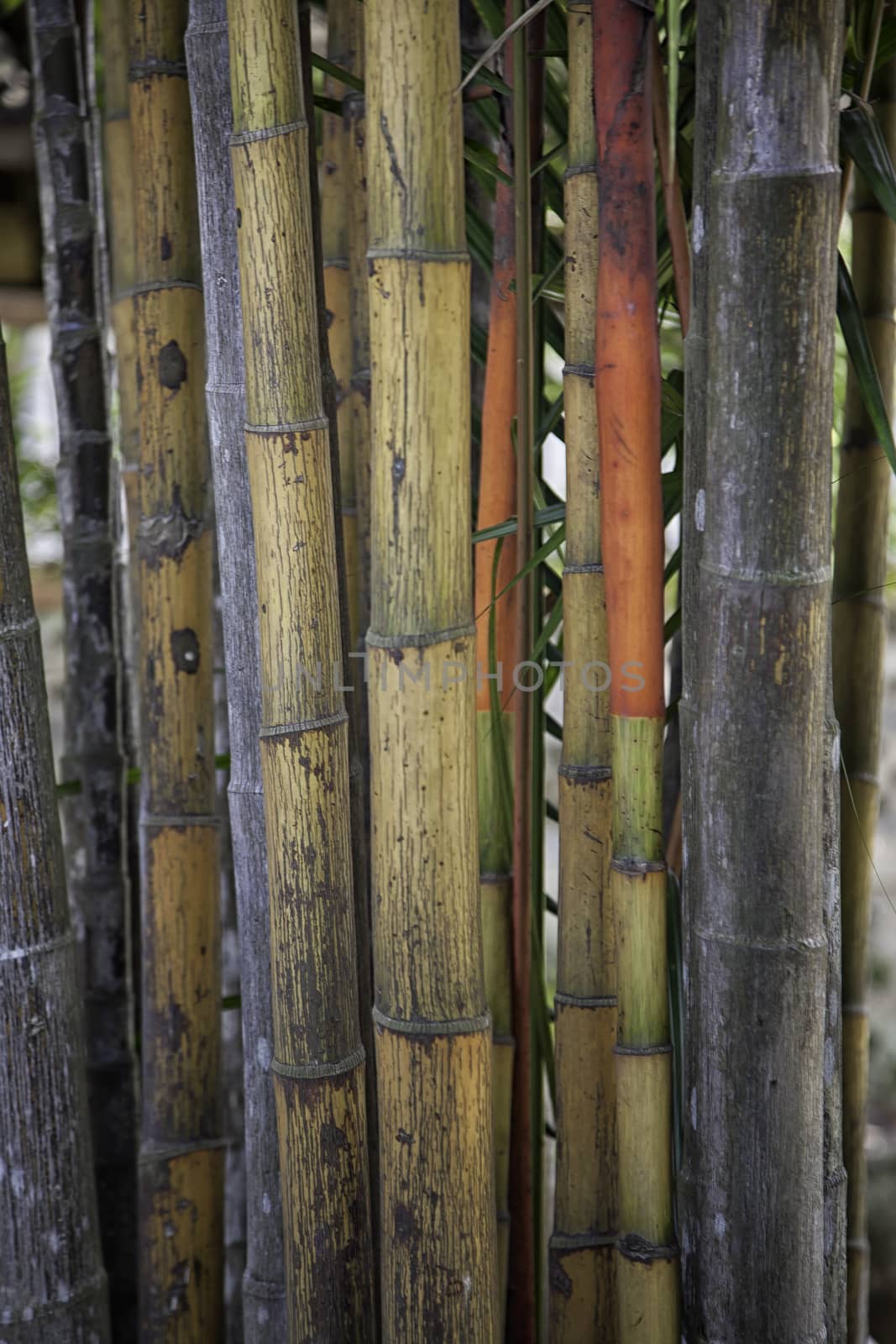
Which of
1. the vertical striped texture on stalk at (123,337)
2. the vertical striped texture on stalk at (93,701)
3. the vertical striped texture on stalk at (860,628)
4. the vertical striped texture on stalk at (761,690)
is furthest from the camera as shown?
the vertical striped texture on stalk at (93,701)

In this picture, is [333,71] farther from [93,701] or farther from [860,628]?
[93,701]

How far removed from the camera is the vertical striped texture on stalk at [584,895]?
2.64 ft

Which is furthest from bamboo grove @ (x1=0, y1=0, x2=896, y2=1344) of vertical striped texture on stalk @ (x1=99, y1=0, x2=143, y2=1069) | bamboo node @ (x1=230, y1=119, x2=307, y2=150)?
vertical striped texture on stalk @ (x1=99, y1=0, x2=143, y2=1069)

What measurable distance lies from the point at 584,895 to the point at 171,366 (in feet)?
1.73

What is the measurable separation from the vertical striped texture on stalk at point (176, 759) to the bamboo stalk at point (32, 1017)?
0.37 feet

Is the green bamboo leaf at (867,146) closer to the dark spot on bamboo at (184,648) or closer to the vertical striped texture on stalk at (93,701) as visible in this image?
the dark spot on bamboo at (184,648)

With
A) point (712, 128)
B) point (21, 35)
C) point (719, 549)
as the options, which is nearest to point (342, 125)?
point (712, 128)

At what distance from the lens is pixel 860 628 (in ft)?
3.43

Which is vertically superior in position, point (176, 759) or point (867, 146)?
point (867, 146)

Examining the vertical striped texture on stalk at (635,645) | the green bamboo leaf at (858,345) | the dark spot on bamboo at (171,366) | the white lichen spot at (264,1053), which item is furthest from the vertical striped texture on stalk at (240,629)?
the green bamboo leaf at (858,345)


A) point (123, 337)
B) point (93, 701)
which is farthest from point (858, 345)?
point (93, 701)

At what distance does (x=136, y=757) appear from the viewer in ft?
4.72

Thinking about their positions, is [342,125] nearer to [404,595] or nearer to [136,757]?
[404,595]

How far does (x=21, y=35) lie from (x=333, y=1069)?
2138mm
